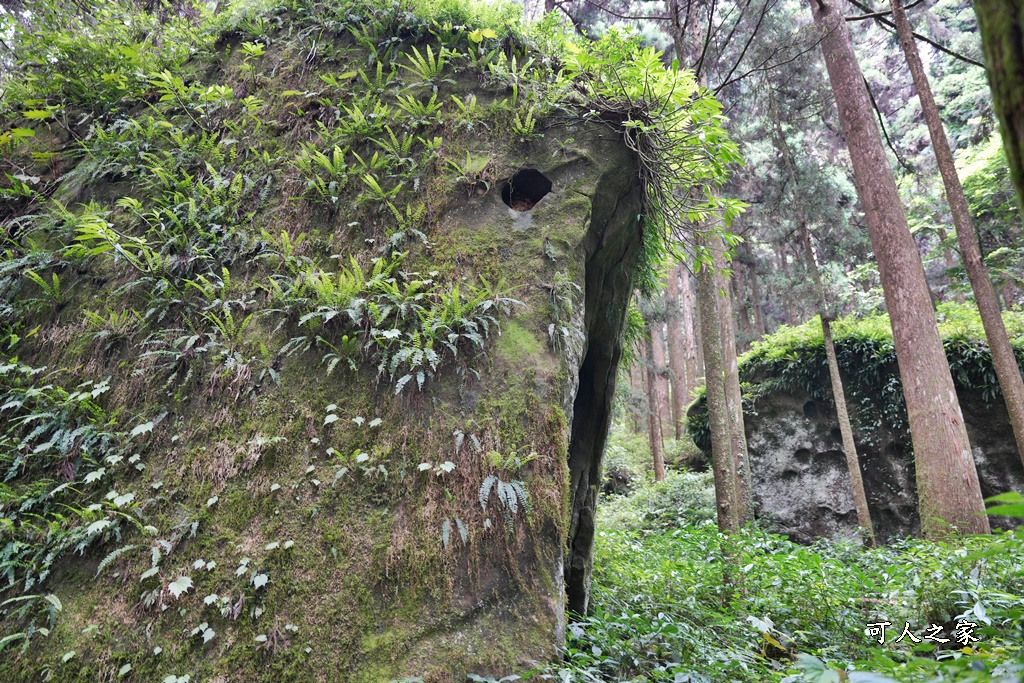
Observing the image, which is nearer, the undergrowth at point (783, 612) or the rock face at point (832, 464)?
the undergrowth at point (783, 612)

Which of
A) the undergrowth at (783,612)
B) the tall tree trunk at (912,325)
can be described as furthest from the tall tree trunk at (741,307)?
the undergrowth at (783,612)

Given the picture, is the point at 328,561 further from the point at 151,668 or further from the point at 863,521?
the point at 863,521

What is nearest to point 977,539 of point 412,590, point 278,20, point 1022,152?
point 412,590

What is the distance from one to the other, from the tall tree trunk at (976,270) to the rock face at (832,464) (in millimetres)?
2718

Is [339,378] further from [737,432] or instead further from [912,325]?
[737,432]

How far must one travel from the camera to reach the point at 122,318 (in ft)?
18.1

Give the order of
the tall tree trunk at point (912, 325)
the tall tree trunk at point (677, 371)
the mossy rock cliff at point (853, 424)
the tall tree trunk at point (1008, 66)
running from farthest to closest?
1. the tall tree trunk at point (677, 371)
2. the mossy rock cliff at point (853, 424)
3. the tall tree trunk at point (912, 325)
4. the tall tree trunk at point (1008, 66)

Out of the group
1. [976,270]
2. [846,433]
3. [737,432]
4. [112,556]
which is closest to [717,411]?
[737,432]

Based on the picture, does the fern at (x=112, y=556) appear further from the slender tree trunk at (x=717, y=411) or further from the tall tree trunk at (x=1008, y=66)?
the slender tree trunk at (x=717, y=411)

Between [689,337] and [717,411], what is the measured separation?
758 inches

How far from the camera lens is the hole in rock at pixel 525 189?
612 centimetres

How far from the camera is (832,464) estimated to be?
11.7 meters

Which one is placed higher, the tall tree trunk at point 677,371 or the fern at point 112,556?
the tall tree trunk at point 677,371

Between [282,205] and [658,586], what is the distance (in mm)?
6151
